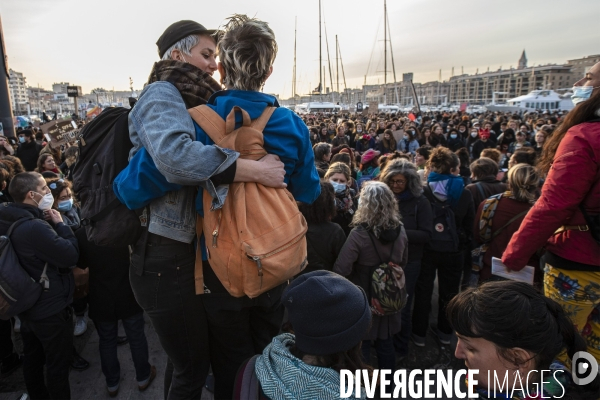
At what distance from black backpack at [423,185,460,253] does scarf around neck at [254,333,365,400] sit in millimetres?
2755

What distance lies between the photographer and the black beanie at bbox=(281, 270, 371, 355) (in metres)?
1.32

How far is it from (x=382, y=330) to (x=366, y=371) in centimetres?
174

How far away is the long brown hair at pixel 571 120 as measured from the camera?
7.17 ft

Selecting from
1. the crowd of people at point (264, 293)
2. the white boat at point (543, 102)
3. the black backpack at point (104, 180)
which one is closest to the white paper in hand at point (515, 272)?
the crowd of people at point (264, 293)

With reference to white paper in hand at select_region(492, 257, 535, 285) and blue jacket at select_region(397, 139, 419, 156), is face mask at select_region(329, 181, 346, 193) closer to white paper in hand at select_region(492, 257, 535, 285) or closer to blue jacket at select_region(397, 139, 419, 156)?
white paper in hand at select_region(492, 257, 535, 285)

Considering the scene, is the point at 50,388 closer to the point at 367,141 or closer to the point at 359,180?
the point at 359,180

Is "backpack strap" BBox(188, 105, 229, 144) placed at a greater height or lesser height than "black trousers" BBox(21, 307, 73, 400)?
greater

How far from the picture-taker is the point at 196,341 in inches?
65.4

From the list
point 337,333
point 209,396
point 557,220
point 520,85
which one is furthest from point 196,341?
point 520,85

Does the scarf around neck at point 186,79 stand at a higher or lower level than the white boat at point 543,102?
lower

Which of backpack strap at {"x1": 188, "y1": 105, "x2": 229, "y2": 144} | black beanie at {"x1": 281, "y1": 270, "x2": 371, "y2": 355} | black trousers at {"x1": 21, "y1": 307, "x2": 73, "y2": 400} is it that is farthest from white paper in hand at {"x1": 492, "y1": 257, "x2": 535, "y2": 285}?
black trousers at {"x1": 21, "y1": 307, "x2": 73, "y2": 400}

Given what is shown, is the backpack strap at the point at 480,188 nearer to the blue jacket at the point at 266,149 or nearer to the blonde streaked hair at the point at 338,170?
the blonde streaked hair at the point at 338,170

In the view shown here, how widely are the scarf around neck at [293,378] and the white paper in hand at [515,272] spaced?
1.75m

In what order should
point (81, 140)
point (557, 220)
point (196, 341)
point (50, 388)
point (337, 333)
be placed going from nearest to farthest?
point (337, 333)
point (81, 140)
point (196, 341)
point (557, 220)
point (50, 388)
